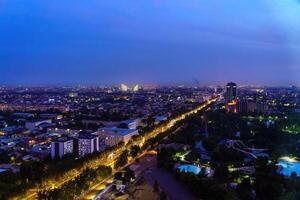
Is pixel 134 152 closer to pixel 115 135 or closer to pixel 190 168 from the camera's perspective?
pixel 190 168

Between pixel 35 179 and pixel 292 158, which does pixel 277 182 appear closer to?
pixel 292 158

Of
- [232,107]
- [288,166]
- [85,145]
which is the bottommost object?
[288,166]

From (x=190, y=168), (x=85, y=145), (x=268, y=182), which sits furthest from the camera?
(x=85, y=145)

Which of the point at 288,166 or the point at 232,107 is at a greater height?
the point at 232,107

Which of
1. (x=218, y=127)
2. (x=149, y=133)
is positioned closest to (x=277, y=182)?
(x=149, y=133)

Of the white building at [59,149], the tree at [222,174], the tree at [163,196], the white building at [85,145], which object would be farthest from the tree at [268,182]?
the white building at [59,149]

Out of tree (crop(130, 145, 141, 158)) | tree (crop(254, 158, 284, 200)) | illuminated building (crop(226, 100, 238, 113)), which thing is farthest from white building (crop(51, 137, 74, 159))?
illuminated building (crop(226, 100, 238, 113))

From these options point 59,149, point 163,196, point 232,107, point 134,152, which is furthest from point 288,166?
point 232,107
